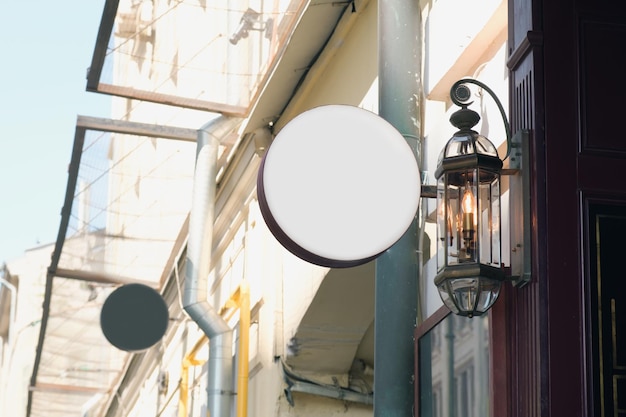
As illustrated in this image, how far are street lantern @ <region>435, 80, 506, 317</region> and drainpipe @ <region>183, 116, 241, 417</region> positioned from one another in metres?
5.36

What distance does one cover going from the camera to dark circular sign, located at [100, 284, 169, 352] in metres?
11.5

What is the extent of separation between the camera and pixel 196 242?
987cm

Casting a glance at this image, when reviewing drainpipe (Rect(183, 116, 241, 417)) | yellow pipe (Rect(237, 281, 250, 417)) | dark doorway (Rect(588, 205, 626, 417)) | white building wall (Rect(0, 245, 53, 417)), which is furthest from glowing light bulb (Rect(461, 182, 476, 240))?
white building wall (Rect(0, 245, 53, 417))

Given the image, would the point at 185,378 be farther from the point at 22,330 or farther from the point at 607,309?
the point at 22,330

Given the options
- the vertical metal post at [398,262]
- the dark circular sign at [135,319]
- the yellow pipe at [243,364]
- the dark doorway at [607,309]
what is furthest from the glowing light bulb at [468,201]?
the dark circular sign at [135,319]

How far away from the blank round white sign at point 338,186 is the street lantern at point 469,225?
0.51 feet

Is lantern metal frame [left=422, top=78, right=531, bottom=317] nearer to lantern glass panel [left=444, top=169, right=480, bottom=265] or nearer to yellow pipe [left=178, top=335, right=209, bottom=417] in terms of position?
lantern glass panel [left=444, top=169, right=480, bottom=265]

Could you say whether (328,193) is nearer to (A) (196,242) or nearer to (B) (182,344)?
(A) (196,242)

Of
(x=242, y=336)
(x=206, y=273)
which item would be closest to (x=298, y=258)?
(x=242, y=336)

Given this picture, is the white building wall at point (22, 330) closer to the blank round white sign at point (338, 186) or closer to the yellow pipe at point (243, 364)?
the yellow pipe at point (243, 364)

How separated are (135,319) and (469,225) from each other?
317 inches

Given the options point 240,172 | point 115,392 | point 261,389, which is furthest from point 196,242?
point 115,392

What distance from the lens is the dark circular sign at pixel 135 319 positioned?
11.5 metres

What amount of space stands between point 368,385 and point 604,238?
5001 mm
